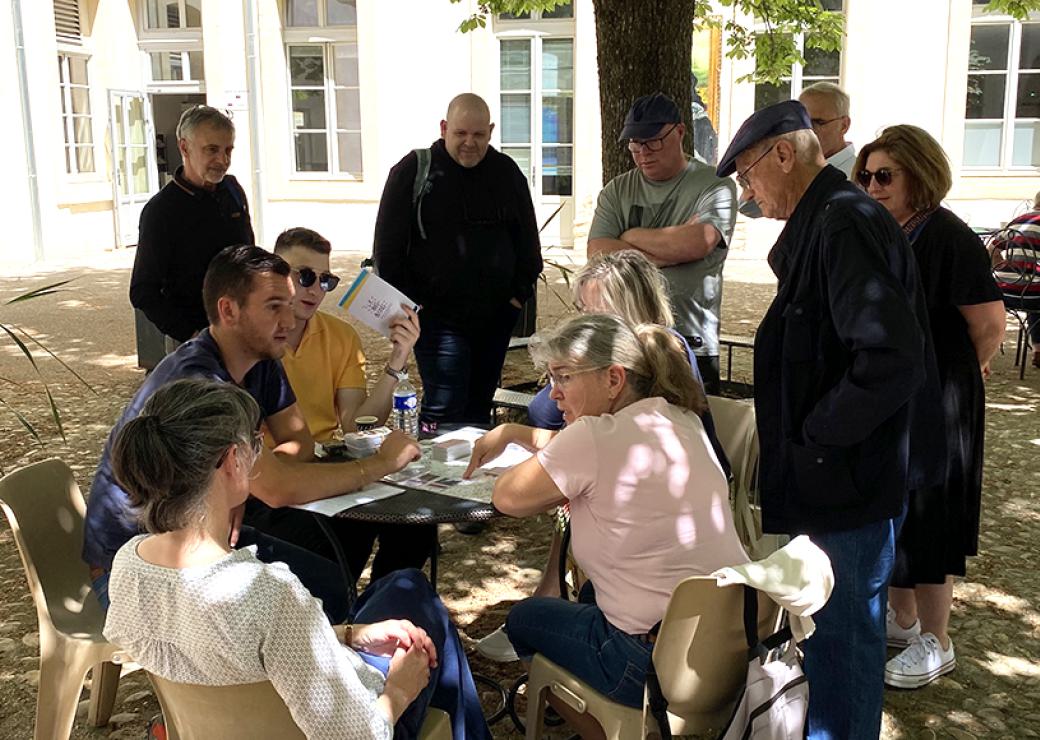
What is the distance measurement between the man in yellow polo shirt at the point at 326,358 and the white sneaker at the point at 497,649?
19.2 inches

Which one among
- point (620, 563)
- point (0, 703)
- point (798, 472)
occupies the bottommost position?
point (0, 703)

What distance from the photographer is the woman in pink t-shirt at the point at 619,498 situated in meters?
2.38

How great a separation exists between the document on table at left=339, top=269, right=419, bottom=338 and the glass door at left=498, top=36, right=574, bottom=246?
37.5ft

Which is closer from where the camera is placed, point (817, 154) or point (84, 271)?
point (817, 154)

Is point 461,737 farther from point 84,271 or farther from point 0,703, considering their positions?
point 84,271

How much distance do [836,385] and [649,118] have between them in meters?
2.28

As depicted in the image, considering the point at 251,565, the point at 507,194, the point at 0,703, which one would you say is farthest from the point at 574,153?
the point at 251,565

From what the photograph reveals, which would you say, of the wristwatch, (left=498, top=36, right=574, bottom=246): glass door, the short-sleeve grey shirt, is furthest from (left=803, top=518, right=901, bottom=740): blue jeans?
(left=498, top=36, right=574, bottom=246): glass door

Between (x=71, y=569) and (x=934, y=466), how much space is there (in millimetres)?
2322

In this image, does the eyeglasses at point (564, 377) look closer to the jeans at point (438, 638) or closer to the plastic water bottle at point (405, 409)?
the jeans at point (438, 638)

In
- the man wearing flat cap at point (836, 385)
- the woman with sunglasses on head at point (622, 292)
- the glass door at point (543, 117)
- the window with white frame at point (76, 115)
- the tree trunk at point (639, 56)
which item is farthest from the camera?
the window with white frame at point (76, 115)

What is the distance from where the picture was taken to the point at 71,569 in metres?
2.93

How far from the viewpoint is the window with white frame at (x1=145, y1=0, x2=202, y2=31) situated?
53.0 ft

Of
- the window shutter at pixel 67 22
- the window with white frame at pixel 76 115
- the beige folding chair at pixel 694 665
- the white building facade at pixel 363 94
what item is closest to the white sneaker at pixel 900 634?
the beige folding chair at pixel 694 665
